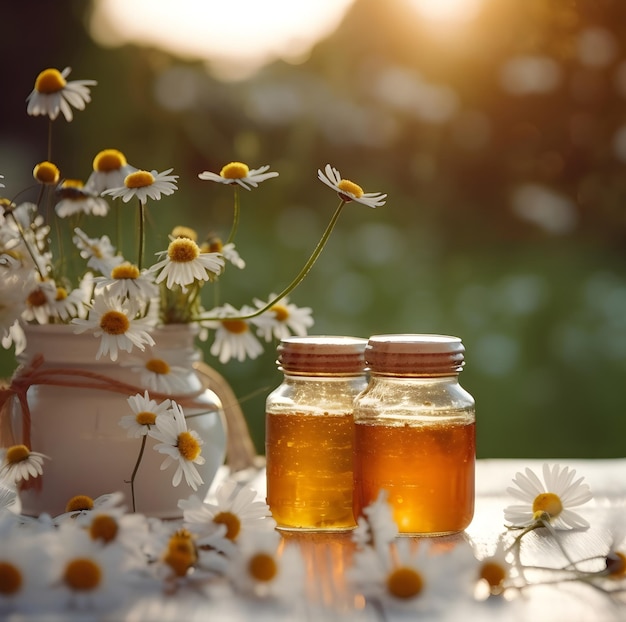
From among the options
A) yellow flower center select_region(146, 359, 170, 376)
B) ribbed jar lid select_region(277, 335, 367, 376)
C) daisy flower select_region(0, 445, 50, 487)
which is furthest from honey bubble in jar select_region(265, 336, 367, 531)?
daisy flower select_region(0, 445, 50, 487)

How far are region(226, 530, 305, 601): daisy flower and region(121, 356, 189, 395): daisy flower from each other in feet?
0.79

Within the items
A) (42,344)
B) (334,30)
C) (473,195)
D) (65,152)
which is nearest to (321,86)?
(334,30)

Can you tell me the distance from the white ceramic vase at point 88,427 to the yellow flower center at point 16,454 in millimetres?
38

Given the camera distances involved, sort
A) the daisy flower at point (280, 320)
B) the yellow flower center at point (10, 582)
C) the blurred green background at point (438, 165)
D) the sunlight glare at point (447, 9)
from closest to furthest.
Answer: the yellow flower center at point (10, 582) < the daisy flower at point (280, 320) < the sunlight glare at point (447, 9) < the blurred green background at point (438, 165)

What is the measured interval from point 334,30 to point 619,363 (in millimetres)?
1036

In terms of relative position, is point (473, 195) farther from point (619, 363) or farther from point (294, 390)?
point (294, 390)

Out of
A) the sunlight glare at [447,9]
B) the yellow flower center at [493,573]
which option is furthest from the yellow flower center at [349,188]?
the sunlight glare at [447,9]

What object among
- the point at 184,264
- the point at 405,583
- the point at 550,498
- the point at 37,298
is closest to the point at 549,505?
the point at 550,498

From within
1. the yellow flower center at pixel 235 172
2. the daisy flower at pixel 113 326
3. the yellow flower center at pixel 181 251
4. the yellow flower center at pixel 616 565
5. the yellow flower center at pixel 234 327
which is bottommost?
the yellow flower center at pixel 616 565

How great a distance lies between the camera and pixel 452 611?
0.65 metres

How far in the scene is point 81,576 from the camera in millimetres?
651

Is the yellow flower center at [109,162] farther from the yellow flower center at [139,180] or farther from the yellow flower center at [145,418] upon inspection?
the yellow flower center at [145,418]

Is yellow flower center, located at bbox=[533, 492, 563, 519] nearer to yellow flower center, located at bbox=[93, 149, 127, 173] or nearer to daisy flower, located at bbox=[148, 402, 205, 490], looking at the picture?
daisy flower, located at bbox=[148, 402, 205, 490]

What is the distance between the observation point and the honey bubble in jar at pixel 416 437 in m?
0.83
